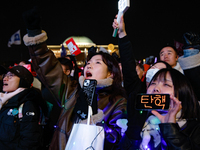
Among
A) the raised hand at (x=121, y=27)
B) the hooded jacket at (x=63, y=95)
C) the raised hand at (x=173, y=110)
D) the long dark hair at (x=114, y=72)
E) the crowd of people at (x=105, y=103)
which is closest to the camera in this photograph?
the raised hand at (x=173, y=110)

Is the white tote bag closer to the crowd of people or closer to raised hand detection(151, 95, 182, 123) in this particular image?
the crowd of people

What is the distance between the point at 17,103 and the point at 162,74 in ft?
6.53

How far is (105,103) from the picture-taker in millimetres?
1954

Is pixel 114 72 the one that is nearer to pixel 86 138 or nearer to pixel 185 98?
pixel 185 98

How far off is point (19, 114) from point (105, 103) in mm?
1321

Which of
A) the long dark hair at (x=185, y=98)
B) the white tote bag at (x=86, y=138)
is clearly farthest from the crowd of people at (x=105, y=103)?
the white tote bag at (x=86, y=138)

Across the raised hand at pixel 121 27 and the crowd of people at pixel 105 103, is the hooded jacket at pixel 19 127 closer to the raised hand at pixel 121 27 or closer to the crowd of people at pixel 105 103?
the crowd of people at pixel 105 103

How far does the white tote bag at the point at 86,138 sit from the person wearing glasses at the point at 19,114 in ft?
3.80

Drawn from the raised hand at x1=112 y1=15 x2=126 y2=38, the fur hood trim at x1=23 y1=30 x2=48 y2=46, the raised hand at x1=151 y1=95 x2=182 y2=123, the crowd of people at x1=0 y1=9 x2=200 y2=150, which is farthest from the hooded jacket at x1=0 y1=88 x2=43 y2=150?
the raised hand at x1=151 y1=95 x2=182 y2=123

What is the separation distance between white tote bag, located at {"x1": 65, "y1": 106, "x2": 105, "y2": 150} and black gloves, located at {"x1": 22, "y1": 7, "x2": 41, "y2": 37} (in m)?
1.10

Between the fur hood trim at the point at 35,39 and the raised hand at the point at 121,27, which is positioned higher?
the raised hand at the point at 121,27

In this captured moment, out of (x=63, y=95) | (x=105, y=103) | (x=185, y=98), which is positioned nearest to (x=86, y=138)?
(x=105, y=103)

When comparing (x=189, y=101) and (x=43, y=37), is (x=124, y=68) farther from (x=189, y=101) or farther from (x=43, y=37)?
(x=43, y=37)

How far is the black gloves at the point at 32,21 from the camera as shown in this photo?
1734 mm
